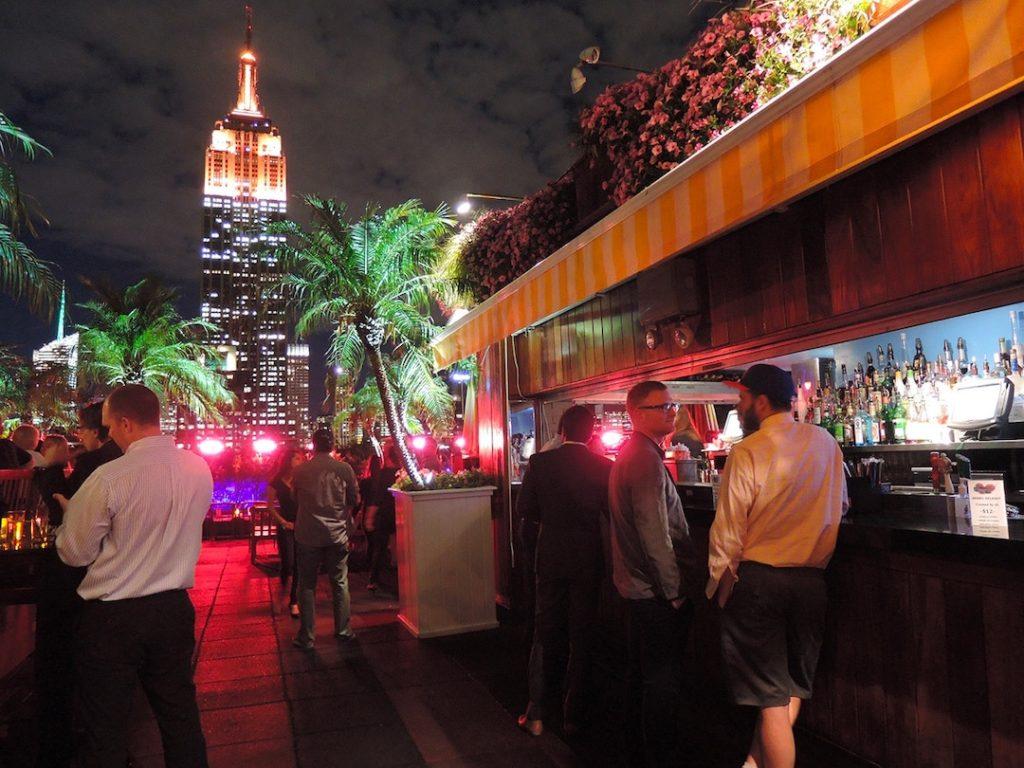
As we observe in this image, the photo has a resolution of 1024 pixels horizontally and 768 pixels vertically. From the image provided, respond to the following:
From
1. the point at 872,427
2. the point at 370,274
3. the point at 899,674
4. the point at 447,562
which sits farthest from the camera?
the point at 370,274

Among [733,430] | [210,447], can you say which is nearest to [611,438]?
[733,430]

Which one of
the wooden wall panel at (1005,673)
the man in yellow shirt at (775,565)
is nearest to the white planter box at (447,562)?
the man in yellow shirt at (775,565)

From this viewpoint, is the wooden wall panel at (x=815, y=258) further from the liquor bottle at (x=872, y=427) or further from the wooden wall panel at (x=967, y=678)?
the liquor bottle at (x=872, y=427)

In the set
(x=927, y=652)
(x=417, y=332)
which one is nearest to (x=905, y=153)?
(x=927, y=652)

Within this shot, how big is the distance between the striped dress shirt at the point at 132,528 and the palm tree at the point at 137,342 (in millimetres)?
15346

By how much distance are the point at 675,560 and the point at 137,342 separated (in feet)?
59.2

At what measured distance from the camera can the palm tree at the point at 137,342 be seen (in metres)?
17.6

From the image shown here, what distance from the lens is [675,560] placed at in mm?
3496

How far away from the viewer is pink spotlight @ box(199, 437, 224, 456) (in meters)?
20.3

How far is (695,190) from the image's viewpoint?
12.6ft

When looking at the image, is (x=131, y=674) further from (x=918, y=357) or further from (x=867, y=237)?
(x=918, y=357)

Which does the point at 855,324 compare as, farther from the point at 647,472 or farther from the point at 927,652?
the point at 927,652

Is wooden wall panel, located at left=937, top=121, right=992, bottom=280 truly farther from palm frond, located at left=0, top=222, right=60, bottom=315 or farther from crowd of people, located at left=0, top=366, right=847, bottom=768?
palm frond, located at left=0, top=222, right=60, bottom=315

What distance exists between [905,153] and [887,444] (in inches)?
135
